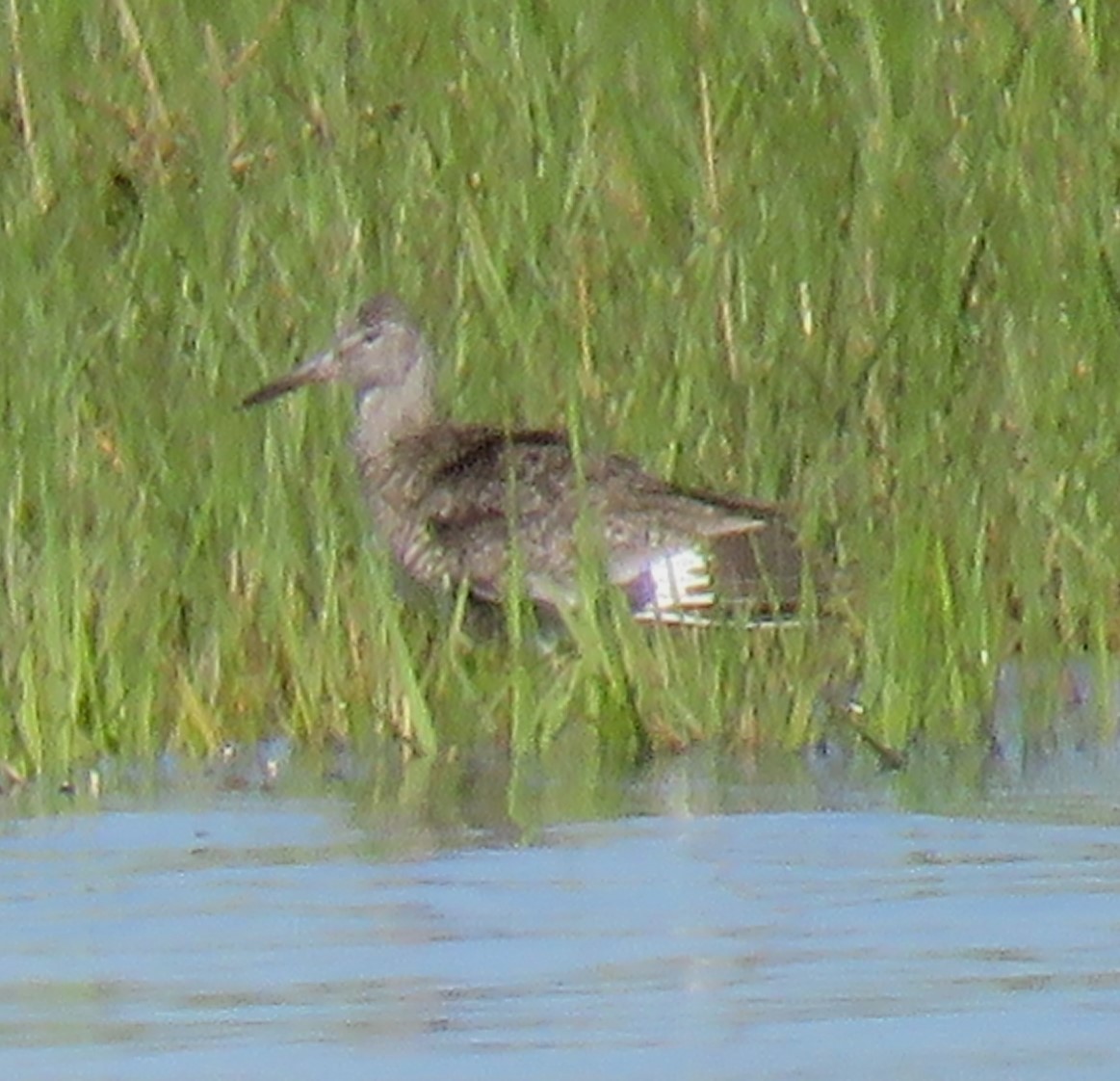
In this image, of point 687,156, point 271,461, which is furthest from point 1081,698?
point 687,156

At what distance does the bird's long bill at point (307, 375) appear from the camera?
7.79 metres

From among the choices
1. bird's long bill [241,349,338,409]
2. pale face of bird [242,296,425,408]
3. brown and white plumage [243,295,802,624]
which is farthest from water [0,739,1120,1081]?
pale face of bird [242,296,425,408]

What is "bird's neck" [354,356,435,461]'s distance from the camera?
8812 millimetres

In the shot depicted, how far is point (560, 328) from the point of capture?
788cm

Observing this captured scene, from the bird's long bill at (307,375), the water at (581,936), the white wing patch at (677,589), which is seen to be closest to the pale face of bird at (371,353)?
the bird's long bill at (307,375)

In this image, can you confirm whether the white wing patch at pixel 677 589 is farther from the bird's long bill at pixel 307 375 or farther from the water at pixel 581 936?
the water at pixel 581 936

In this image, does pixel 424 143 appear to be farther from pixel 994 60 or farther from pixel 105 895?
pixel 105 895

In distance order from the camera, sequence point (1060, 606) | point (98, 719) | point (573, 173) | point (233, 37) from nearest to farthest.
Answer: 1. point (98, 719)
2. point (1060, 606)
3. point (573, 173)
4. point (233, 37)

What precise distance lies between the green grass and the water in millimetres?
425

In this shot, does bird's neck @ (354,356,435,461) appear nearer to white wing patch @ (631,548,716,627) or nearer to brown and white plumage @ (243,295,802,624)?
brown and white plumage @ (243,295,802,624)

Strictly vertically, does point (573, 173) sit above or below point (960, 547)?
above

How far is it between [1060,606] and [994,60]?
1.86 metres

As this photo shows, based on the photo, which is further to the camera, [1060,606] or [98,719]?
[1060,606]

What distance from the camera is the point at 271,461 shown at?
7285mm
